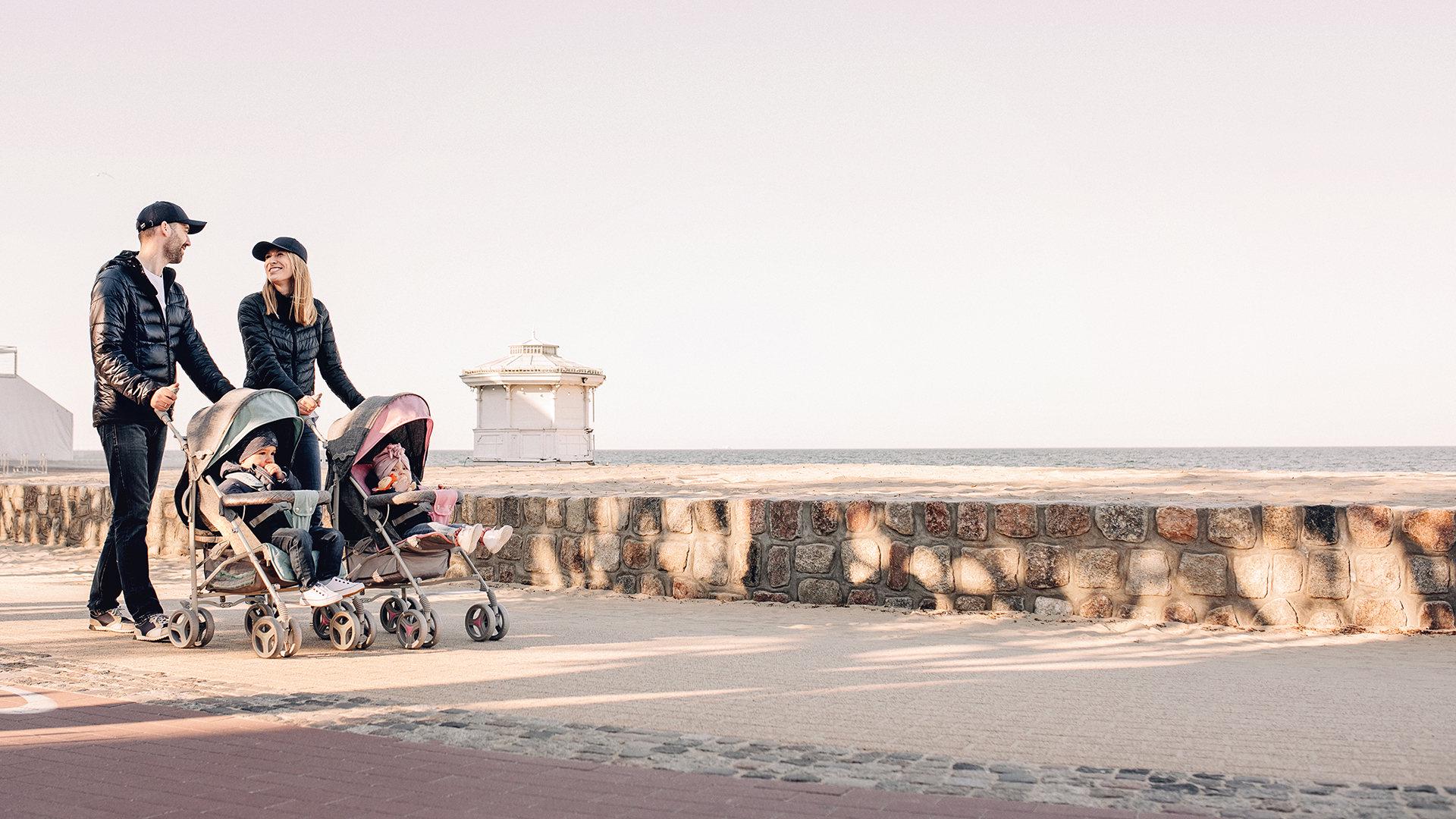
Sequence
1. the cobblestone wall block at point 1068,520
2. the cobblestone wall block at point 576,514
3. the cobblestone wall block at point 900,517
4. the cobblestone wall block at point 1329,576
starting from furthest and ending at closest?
the cobblestone wall block at point 576,514 < the cobblestone wall block at point 900,517 < the cobblestone wall block at point 1068,520 < the cobblestone wall block at point 1329,576

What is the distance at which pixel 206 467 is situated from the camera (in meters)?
5.89

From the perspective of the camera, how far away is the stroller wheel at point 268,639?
5848 mm

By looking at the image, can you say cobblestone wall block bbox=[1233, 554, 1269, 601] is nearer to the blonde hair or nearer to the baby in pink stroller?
the baby in pink stroller

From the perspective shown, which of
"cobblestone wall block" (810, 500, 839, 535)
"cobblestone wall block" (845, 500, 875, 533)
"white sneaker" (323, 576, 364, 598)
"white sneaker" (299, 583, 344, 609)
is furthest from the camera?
"cobblestone wall block" (810, 500, 839, 535)

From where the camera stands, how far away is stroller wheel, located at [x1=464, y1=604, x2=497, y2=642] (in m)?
6.48

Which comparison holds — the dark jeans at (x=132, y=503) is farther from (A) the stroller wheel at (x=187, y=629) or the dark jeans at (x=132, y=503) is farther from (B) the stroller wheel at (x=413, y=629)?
(B) the stroller wheel at (x=413, y=629)

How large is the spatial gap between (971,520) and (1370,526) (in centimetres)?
225

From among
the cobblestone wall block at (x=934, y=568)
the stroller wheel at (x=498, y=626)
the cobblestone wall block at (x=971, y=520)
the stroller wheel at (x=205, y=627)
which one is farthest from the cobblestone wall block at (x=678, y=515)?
the stroller wheel at (x=205, y=627)

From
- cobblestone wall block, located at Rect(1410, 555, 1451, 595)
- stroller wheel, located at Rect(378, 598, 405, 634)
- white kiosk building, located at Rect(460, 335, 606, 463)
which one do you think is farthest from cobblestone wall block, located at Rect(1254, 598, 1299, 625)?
white kiosk building, located at Rect(460, 335, 606, 463)

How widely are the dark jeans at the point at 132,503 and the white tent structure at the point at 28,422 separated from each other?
32.3 m

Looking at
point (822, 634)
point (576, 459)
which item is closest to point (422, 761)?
point (822, 634)

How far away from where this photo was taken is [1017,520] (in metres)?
7.37

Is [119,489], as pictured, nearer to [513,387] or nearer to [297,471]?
[297,471]

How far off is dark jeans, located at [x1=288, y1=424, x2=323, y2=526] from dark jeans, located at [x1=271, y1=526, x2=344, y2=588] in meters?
0.47
